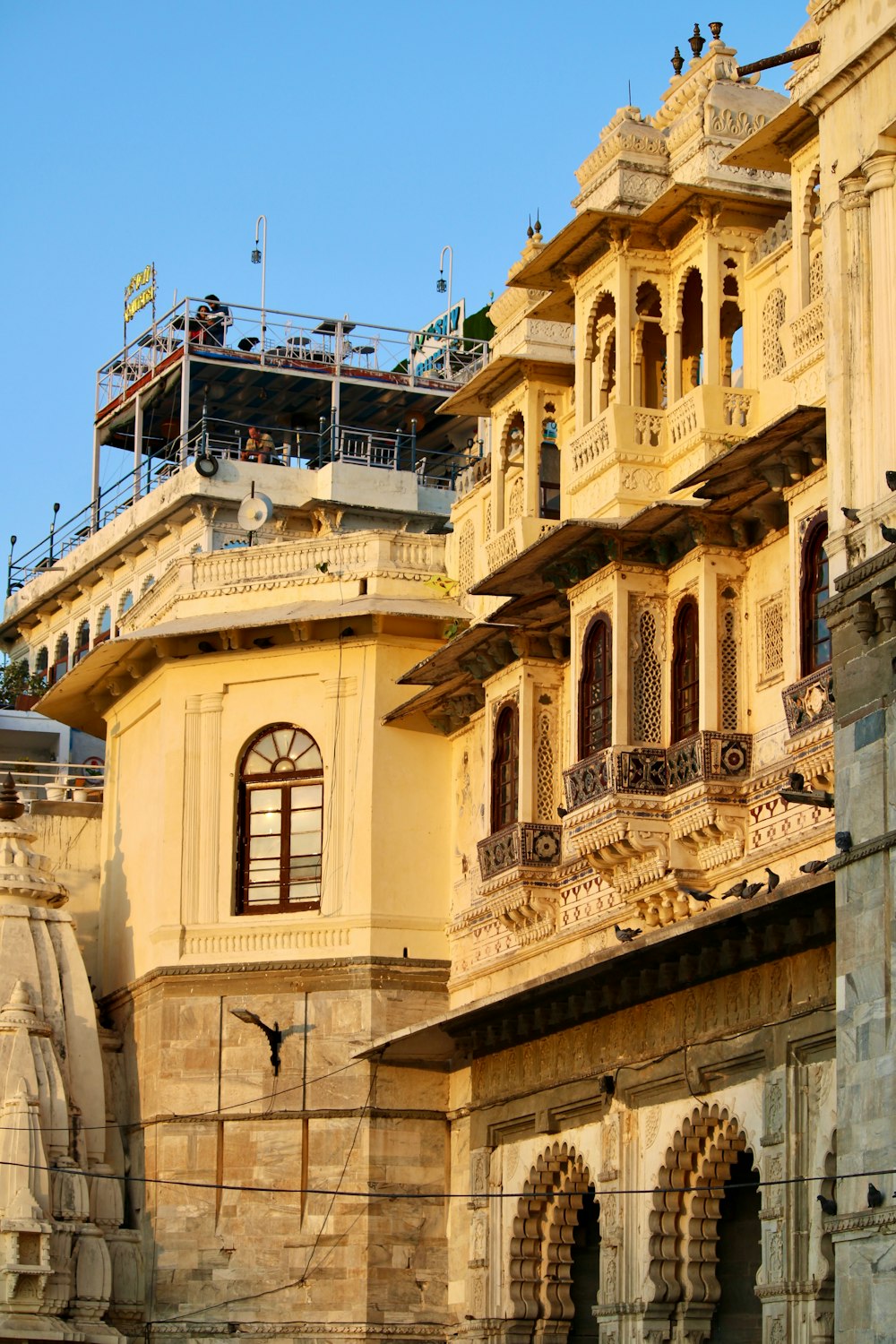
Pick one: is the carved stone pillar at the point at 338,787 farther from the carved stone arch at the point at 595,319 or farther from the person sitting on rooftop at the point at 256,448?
the person sitting on rooftop at the point at 256,448

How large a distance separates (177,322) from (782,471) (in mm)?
26017

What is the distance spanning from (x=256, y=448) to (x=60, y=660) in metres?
7.53

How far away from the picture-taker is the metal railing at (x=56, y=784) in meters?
33.1

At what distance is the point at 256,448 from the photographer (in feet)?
141

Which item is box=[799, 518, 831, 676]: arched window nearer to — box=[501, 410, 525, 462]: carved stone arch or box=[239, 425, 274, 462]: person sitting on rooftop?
box=[501, 410, 525, 462]: carved stone arch

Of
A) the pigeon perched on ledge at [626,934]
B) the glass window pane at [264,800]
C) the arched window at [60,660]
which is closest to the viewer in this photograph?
the pigeon perched on ledge at [626,934]

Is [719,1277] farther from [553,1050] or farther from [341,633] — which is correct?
[341,633]

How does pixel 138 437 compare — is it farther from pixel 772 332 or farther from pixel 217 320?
pixel 772 332

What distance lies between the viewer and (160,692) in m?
30.5

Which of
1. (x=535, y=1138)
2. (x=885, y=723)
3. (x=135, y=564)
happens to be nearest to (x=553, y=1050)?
(x=535, y=1138)

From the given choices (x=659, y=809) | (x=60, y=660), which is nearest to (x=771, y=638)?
(x=659, y=809)

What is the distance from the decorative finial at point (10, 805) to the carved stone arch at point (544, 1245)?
7625mm

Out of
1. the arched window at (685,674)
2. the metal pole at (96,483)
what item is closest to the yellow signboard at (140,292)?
the metal pole at (96,483)

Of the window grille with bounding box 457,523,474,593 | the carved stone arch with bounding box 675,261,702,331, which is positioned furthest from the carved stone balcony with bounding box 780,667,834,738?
the window grille with bounding box 457,523,474,593
